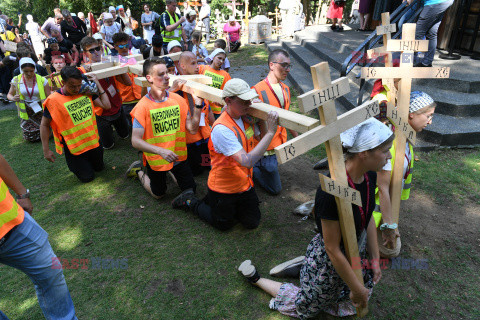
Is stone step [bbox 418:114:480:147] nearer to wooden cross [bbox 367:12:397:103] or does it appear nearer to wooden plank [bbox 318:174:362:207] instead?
wooden cross [bbox 367:12:397:103]

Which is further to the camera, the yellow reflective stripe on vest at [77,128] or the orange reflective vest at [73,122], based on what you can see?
the yellow reflective stripe on vest at [77,128]

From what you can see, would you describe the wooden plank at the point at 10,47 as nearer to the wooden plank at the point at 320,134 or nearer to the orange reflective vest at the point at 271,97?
the orange reflective vest at the point at 271,97

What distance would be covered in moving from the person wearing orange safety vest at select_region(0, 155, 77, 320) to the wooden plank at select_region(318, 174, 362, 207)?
1993mm

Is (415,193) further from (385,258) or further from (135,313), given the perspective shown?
(135,313)

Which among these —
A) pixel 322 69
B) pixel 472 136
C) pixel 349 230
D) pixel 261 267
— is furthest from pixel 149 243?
pixel 472 136

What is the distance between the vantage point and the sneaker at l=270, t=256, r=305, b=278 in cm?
318

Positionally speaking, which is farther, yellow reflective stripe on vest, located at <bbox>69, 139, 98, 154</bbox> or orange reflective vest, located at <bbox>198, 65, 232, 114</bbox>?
orange reflective vest, located at <bbox>198, 65, 232, 114</bbox>

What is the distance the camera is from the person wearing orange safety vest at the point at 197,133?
485 centimetres

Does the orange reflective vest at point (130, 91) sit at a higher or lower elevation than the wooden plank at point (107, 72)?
lower

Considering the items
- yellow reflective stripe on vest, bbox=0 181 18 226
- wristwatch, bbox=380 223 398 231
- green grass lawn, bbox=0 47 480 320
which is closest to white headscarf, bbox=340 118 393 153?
wristwatch, bbox=380 223 398 231

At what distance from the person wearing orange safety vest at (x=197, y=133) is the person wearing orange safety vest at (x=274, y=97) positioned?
97 cm

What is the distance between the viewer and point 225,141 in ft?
10.2

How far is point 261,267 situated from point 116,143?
445 cm

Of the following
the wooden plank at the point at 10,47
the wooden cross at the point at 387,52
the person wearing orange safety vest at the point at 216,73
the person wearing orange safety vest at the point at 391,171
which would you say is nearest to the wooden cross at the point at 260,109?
the person wearing orange safety vest at the point at 391,171
